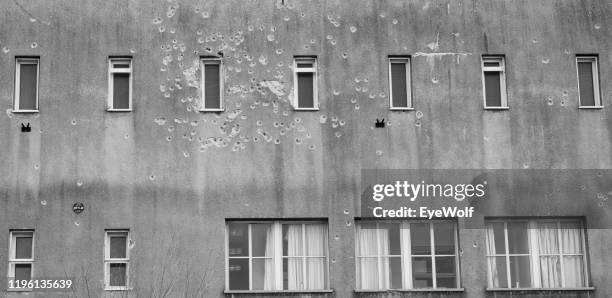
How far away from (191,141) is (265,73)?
236cm

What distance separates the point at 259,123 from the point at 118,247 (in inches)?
167

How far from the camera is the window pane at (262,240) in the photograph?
80.4 ft

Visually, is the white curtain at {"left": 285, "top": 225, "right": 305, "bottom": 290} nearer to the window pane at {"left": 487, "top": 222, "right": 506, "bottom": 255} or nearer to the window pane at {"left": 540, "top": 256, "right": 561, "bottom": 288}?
the window pane at {"left": 487, "top": 222, "right": 506, "bottom": 255}

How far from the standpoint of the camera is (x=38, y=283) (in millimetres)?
23703

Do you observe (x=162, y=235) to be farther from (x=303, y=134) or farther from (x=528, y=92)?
(x=528, y=92)

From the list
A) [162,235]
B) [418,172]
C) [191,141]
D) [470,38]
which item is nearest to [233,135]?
[191,141]

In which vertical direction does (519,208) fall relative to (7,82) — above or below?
below

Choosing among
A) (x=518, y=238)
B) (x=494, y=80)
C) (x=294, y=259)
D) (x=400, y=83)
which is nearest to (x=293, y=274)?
(x=294, y=259)

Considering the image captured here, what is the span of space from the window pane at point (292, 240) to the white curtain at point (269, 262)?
0.30 metres

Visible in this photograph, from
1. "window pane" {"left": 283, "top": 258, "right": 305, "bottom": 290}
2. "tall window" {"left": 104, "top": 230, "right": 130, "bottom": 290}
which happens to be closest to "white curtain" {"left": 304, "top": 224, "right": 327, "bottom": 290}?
"window pane" {"left": 283, "top": 258, "right": 305, "bottom": 290}

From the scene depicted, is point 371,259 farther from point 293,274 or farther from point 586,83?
point 586,83

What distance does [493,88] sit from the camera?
2559 cm

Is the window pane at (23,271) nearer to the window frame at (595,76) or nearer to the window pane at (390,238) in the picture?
the window pane at (390,238)

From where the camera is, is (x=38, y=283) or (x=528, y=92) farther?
(x=528, y=92)
